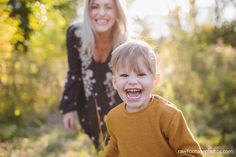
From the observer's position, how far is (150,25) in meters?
5.98

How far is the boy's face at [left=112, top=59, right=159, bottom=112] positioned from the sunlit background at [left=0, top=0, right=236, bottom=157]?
390 cm

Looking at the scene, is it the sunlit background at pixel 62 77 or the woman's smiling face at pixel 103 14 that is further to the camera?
the sunlit background at pixel 62 77

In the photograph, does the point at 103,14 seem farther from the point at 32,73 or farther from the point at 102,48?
the point at 32,73

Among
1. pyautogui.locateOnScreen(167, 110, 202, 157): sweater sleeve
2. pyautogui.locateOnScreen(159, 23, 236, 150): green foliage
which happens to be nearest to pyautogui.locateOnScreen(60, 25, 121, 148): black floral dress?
pyautogui.locateOnScreen(167, 110, 202, 157): sweater sleeve

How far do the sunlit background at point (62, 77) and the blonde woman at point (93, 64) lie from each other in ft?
7.67

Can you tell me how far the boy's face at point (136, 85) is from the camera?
224cm

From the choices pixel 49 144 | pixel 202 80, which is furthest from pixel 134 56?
pixel 202 80

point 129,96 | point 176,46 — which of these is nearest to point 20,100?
point 176,46

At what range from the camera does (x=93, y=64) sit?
3.66 metres

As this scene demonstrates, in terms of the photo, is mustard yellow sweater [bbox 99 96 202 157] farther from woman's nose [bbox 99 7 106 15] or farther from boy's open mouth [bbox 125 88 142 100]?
woman's nose [bbox 99 7 106 15]

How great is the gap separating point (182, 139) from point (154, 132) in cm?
16

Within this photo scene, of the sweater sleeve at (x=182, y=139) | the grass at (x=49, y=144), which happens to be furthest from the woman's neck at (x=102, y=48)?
the grass at (x=49, y=144)

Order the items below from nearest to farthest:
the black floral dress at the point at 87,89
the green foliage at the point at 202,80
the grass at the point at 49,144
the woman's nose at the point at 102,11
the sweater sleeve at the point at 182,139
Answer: the sweater sleeve at the point at 182,139 → the woman's nose at the point at 102,11 → the black floral dress at the point at 87,89 → the grass at the point at 49,144 → the green foliage at the point at 202,80

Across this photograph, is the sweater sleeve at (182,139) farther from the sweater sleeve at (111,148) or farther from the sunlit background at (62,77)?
the sunlit background at (62,77)
